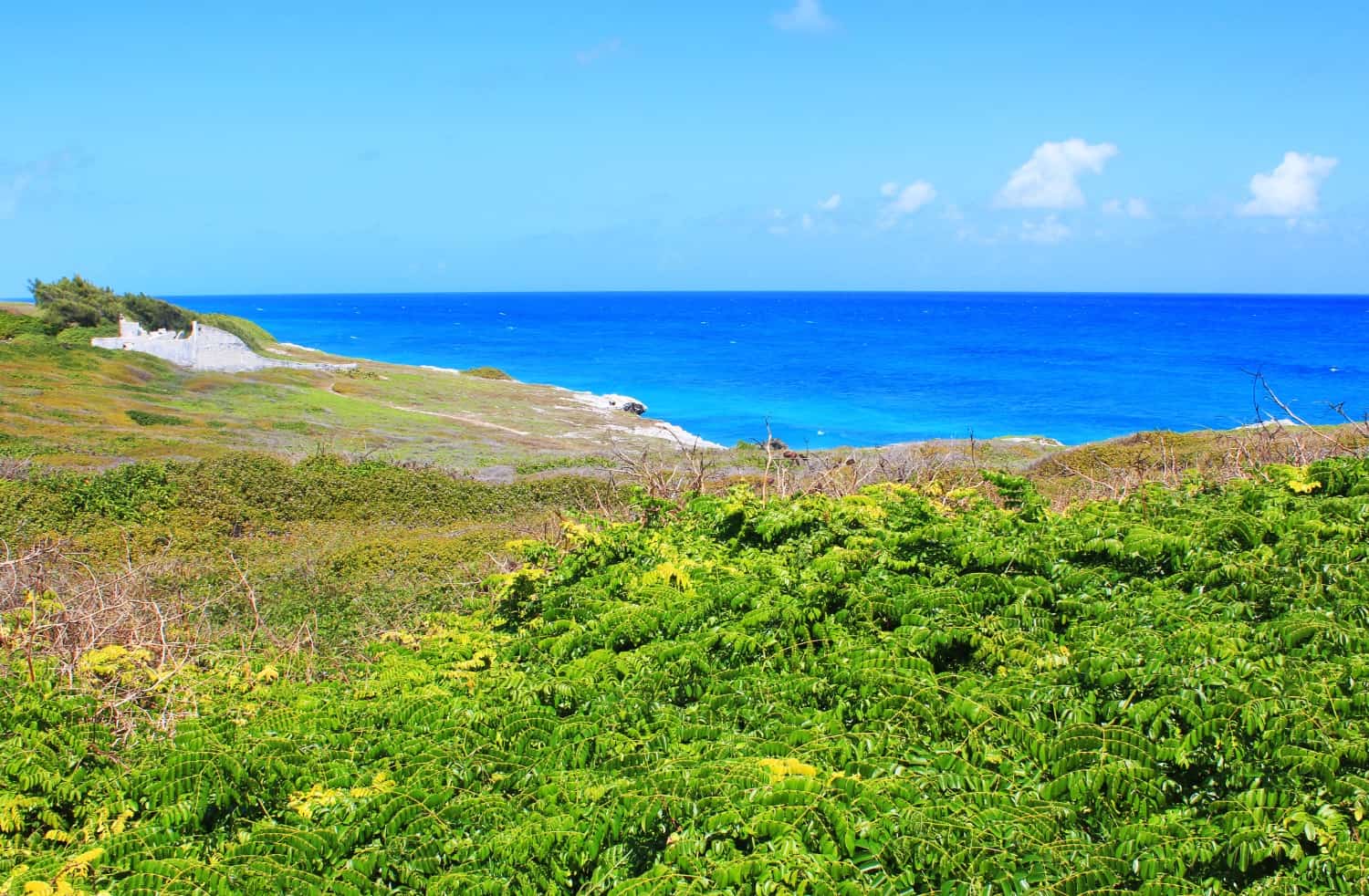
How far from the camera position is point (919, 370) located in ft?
351

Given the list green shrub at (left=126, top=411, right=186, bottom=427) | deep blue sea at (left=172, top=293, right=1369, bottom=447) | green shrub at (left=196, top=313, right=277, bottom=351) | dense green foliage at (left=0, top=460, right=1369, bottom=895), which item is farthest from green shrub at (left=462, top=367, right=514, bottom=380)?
dense green foliage at (left=0, top=460, right=1369, bottom=895)

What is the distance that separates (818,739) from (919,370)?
10464cm

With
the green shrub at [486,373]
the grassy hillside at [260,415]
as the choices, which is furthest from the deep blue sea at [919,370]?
the grassy hillside at [260,415]

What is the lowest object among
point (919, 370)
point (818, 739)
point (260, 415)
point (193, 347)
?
point (260, 415)

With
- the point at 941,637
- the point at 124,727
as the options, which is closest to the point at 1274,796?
the point at 941,637

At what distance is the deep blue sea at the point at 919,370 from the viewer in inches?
2862

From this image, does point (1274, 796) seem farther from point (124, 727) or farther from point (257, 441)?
point (257, 441)

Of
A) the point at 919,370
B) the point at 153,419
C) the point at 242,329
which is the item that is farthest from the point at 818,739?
the point at 919,370

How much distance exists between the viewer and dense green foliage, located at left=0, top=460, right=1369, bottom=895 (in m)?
4.92

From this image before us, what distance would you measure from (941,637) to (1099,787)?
2.26 m

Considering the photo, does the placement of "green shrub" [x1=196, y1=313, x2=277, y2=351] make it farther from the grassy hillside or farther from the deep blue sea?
the deep blue sea

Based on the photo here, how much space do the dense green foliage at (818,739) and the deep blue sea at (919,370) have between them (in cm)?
4076

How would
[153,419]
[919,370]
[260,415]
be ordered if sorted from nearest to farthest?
[153,419] < [260,415] < [919,370]

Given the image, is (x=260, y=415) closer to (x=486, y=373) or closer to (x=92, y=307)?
(x=92, y=307)
